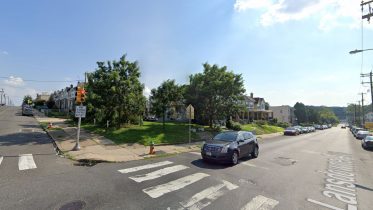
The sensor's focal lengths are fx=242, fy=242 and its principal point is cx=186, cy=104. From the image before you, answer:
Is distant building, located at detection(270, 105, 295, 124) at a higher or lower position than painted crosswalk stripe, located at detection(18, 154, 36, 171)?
higher

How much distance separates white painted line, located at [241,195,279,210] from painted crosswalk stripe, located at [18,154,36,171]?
812cm

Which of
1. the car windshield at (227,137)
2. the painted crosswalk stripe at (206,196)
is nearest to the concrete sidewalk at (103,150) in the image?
the car windshield at (227,137)

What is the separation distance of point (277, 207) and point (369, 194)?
3767 mm

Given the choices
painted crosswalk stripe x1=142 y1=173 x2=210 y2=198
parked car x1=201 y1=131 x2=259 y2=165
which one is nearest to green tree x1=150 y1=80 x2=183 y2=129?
parked car x1=201 y1=131 x2=259 y2=165

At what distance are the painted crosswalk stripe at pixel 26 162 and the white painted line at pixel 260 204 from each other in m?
8.12

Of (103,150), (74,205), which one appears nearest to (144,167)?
(74,205)

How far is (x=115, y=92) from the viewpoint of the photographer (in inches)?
821

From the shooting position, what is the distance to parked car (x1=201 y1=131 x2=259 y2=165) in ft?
36.0

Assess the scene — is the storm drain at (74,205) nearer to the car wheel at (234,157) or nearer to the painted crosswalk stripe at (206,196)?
the painted crosswalk stripe at (206,196)

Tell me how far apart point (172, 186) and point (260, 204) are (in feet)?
8.60

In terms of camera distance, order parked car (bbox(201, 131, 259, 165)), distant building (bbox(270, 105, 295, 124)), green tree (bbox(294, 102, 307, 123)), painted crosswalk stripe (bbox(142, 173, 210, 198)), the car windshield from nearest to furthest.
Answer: painted crosswalk stripe (bbox(142, 173, 210, 198)) < parked car (bbox(201, 131, 259, 165)) < the car windshield < distant building (bbox(270, 105, 295, 124)) < green tree (bbox(294, 102, 307, 123))

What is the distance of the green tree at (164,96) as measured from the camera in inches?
894

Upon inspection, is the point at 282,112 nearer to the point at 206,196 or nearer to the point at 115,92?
the point at 115,92

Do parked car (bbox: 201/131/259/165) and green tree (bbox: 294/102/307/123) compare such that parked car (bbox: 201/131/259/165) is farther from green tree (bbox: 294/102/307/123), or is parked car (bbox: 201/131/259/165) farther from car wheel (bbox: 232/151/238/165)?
green tree (bbox: 294/102/307/123)
